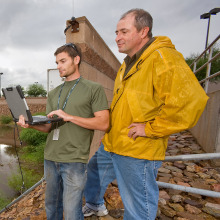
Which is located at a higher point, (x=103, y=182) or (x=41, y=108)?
(x=41, y=108)

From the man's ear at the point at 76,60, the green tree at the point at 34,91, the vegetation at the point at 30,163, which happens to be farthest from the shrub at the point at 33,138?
the green tree at the point at 34,91

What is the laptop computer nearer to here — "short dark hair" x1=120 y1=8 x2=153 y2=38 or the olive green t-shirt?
the olive green t-shirt

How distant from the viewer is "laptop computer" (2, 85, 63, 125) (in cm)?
135

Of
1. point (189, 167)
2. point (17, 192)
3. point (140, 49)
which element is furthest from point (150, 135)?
point (17, 192)

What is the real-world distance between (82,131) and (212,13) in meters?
18.7

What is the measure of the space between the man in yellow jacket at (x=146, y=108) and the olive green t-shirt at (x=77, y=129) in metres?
0.21

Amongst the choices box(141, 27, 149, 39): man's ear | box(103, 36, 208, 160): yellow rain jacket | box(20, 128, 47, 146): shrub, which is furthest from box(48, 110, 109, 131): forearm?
box(20, 128, 47, 146): shrub

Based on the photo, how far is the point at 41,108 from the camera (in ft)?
83.0

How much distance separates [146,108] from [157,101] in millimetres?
110

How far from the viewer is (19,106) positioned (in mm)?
1421

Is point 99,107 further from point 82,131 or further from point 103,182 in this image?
point 103,182

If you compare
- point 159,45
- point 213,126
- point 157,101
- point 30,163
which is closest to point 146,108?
point 157,101

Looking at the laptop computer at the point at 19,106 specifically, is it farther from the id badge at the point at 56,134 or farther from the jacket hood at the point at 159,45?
the jacket hood at the point at 159,45

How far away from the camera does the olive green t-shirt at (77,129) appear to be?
1.54 metres
